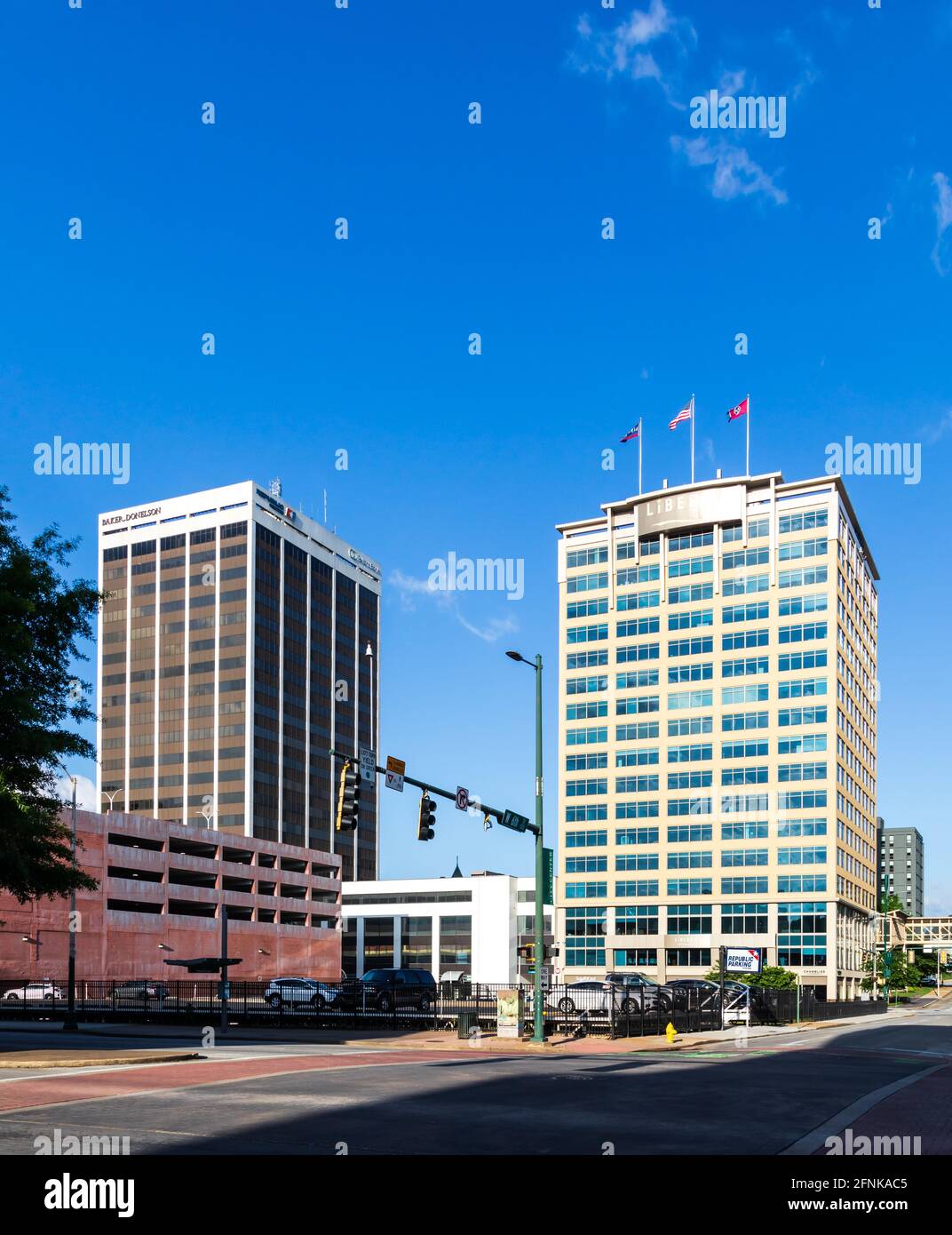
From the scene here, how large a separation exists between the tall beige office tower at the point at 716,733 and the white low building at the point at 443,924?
1323 centimetres

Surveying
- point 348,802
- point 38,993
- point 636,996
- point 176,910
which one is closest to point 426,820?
point 348,802

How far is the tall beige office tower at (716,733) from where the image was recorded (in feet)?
384

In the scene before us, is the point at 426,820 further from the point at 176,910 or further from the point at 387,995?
the point at 176,910

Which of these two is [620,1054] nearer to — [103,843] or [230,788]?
[103,843]

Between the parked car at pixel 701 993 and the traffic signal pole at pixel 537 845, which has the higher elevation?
the traffic signal pole at pixel 537 845

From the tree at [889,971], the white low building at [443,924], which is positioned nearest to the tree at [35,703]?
the tree at [889,971]

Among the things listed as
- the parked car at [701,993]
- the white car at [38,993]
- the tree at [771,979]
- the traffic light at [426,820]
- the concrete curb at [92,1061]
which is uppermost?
the traffic light at [426,820]

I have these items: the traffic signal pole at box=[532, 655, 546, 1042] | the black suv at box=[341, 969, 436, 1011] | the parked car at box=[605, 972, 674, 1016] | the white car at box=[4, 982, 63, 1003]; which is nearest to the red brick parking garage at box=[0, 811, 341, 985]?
the white car at box=[4, 982, 63, 1003]

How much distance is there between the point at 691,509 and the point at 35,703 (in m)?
101

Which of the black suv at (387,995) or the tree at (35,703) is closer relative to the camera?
the tree at (35,703)

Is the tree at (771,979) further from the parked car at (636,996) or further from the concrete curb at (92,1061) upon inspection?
the concrete curb at (92,1061)

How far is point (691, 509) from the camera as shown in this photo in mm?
126750

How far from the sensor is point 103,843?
9669 centimetres
